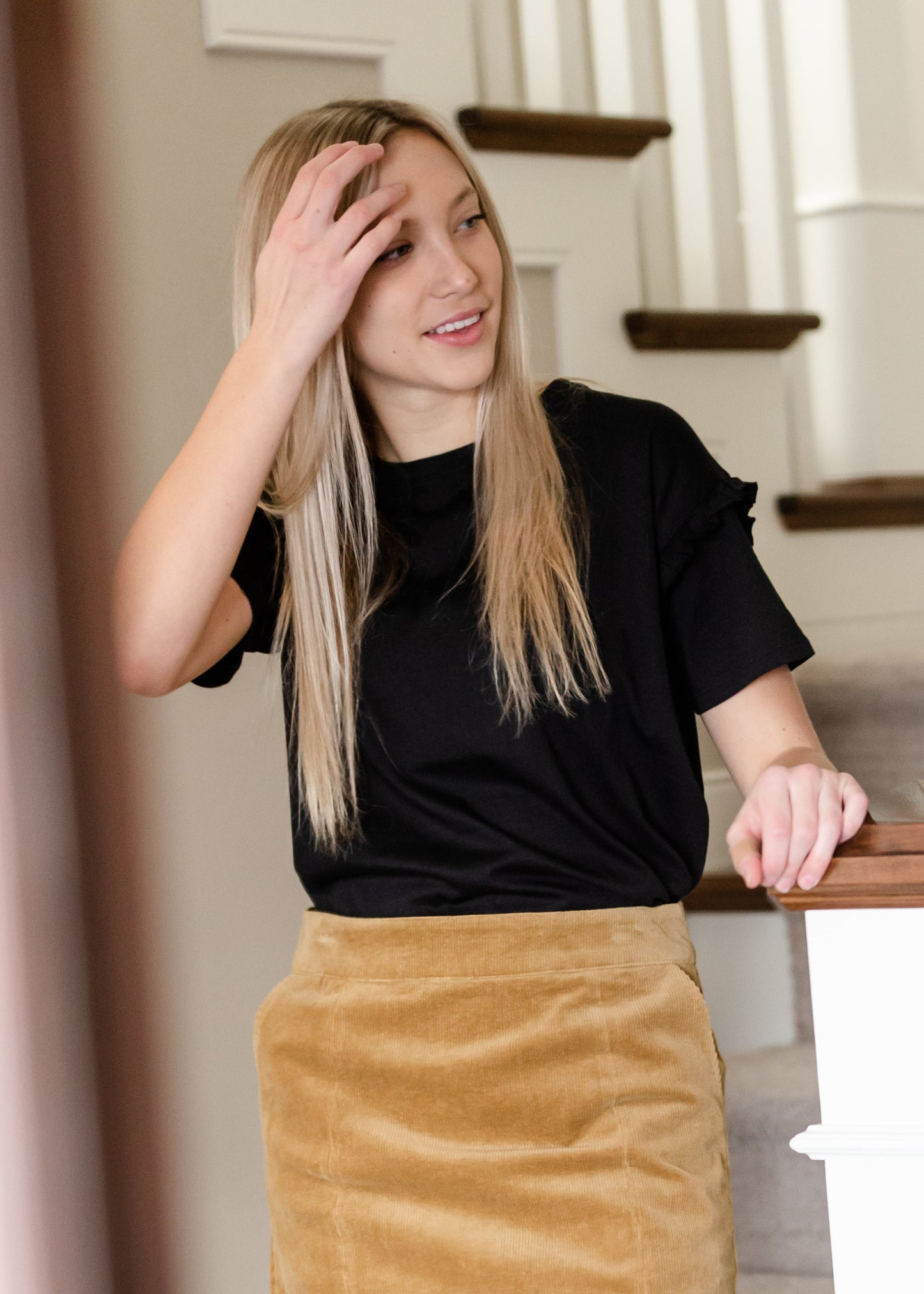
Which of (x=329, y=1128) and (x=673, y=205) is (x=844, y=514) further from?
(x=329, y=1128)

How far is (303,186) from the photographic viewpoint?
986 millimetres

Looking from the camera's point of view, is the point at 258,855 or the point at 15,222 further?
the point at 258,855

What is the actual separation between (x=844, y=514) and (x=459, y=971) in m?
1.07

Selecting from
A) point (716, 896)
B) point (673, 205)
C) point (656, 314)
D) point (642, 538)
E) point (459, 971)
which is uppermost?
point (673, 205)

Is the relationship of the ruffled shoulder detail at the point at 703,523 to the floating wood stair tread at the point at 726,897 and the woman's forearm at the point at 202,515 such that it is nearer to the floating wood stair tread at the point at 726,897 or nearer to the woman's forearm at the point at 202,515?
the woman's forearm at the point at 202,515

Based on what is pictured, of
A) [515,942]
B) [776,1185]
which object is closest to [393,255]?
[515,942]

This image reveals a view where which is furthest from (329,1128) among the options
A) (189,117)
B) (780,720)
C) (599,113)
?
(599,113)

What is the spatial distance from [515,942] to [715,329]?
1016mm

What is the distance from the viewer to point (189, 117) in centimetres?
141

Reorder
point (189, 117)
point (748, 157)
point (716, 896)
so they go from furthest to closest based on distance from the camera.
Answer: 1. point (748, 157)
2. point (716, 896)
3. point (189, 117)

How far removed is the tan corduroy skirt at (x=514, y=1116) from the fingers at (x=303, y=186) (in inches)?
21.0

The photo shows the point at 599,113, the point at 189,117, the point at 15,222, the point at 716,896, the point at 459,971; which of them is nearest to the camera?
the point at 15,222

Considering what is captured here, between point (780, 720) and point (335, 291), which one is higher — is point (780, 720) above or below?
below

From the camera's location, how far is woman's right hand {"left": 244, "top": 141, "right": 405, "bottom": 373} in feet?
3.17
